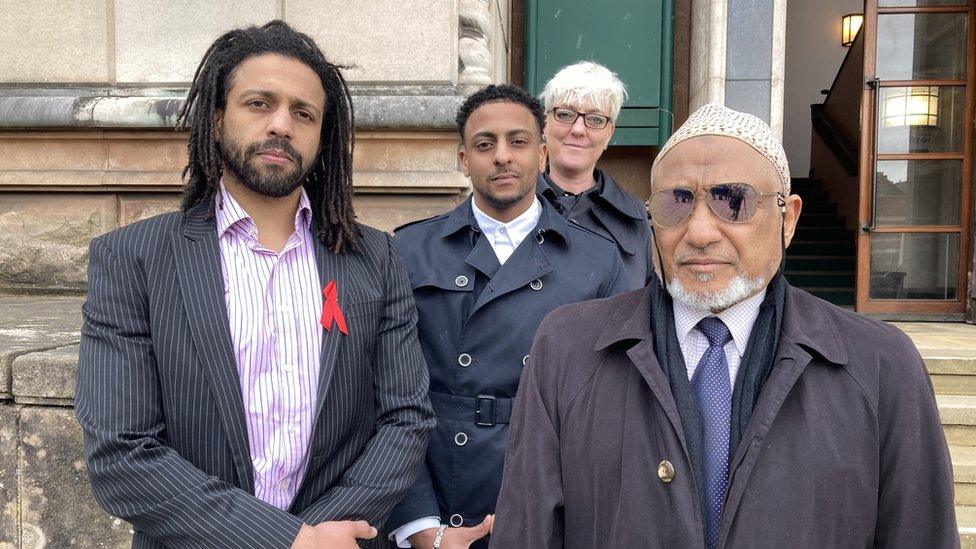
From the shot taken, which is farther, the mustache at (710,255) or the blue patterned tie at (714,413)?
the mustache at (710,255)

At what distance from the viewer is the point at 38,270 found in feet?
15.8

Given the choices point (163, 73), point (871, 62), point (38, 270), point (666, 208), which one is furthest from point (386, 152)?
point (871, 62)

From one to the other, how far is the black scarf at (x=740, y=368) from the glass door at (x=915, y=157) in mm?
5907

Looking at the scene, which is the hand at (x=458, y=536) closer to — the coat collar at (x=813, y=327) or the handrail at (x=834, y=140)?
the coat collar at (x=813, y=327)

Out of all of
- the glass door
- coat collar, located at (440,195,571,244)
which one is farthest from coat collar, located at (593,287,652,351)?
the glass door

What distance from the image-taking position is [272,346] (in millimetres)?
1792

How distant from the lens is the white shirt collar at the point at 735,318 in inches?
62.1

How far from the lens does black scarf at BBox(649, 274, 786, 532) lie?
4.80 ft

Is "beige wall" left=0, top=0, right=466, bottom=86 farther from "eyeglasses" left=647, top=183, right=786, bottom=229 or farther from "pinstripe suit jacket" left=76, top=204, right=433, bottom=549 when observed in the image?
"eyeglasses" left=647, top=183, right=786, bottom=229

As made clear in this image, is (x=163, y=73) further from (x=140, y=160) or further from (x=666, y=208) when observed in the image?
(x=666, y=208)

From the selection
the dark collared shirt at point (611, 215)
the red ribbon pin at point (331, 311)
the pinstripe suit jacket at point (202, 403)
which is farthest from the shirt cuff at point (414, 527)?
the dark collared shirt at point (611, 215)

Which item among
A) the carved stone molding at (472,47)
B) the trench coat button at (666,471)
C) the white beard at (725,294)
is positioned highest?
the carved stone molding at (472,47)

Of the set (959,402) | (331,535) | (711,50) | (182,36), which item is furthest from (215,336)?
(711,50)

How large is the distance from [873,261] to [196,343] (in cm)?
668
